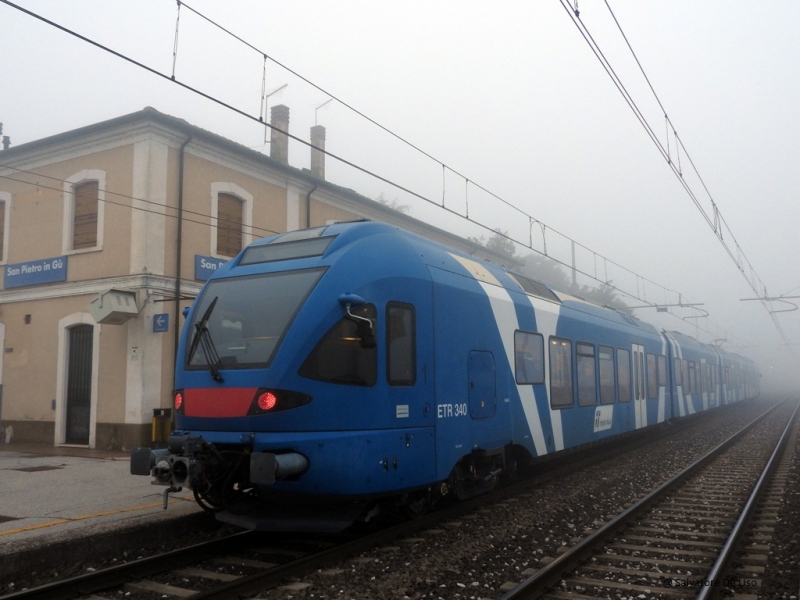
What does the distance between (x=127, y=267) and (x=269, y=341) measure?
→ 30.8 ft

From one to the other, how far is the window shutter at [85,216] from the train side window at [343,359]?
35.8 ft

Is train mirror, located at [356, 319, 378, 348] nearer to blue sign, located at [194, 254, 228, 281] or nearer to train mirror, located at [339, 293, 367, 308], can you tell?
train mirror, located at [339, 293, 367, 308]

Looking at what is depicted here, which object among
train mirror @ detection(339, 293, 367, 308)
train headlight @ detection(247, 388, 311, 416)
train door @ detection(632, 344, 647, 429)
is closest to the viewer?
train headlight @ detection(247, 388, 311, 416)

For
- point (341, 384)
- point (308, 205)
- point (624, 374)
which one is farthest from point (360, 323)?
point (308, 205)

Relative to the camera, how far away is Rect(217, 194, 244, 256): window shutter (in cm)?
1612

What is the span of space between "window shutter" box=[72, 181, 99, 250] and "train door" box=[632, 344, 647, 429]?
1228 centimetres

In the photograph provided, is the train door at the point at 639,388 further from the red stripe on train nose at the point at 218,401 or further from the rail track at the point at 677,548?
the red stripe on train nose at the point at 218,401

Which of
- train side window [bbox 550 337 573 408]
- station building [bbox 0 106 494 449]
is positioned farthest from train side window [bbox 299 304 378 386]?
station building [bbox 0 106 494 449]

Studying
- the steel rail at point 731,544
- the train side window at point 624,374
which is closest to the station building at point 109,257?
the train side window at point 624,374

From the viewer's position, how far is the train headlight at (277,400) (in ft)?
19.9

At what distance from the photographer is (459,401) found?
25.1 ft

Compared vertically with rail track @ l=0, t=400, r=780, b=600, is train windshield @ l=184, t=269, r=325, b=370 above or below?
above

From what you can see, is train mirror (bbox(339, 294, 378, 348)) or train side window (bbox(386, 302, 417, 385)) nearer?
train mirror (bbox(339, 294, 378, 348))

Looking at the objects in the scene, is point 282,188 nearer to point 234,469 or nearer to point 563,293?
point 563,293
